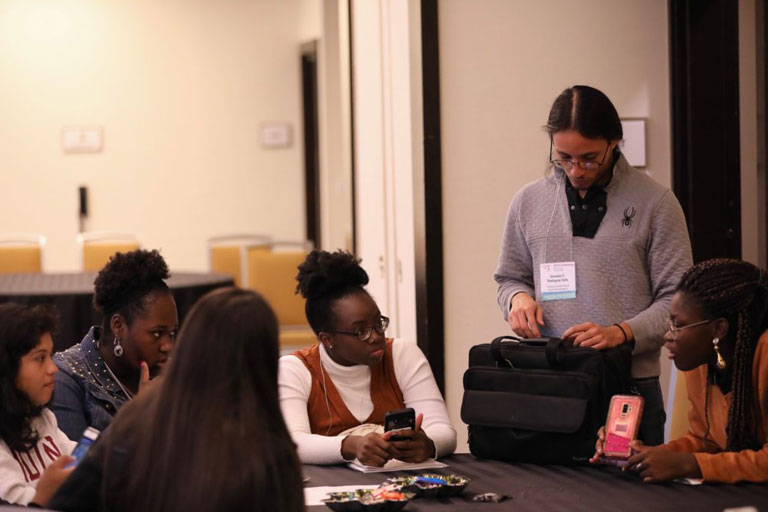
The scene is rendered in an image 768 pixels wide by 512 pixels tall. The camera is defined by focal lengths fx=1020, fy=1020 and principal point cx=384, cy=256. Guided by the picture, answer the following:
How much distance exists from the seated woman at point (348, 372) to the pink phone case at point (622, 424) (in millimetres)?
466

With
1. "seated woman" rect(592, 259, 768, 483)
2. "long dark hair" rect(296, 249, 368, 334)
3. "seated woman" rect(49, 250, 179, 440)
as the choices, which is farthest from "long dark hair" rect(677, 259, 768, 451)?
"seated woman" rect(49, 250, 179, 440)

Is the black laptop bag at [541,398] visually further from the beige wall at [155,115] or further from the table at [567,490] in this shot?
the beige wall at [155,115]

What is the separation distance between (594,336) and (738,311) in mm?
387

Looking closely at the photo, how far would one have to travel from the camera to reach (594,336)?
104 inches

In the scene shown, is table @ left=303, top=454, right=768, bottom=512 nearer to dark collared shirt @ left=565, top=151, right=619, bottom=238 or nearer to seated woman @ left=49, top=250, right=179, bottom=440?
seated woman @ left=49, top=250, right=179, bottom=440

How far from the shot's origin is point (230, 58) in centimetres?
967

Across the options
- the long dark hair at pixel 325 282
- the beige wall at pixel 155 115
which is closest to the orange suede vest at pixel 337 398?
the long dark hair at pixel 325 282

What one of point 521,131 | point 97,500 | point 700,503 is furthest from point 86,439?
point 521,131

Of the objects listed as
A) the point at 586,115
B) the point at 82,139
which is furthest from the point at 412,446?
the point at 82,139

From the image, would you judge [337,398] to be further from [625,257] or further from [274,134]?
[274,134]

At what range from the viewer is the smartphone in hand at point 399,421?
2537 mm

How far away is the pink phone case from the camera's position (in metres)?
2.37

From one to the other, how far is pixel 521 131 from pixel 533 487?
7.20 feet

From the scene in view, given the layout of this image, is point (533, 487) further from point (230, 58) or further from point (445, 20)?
point (230, 58)
